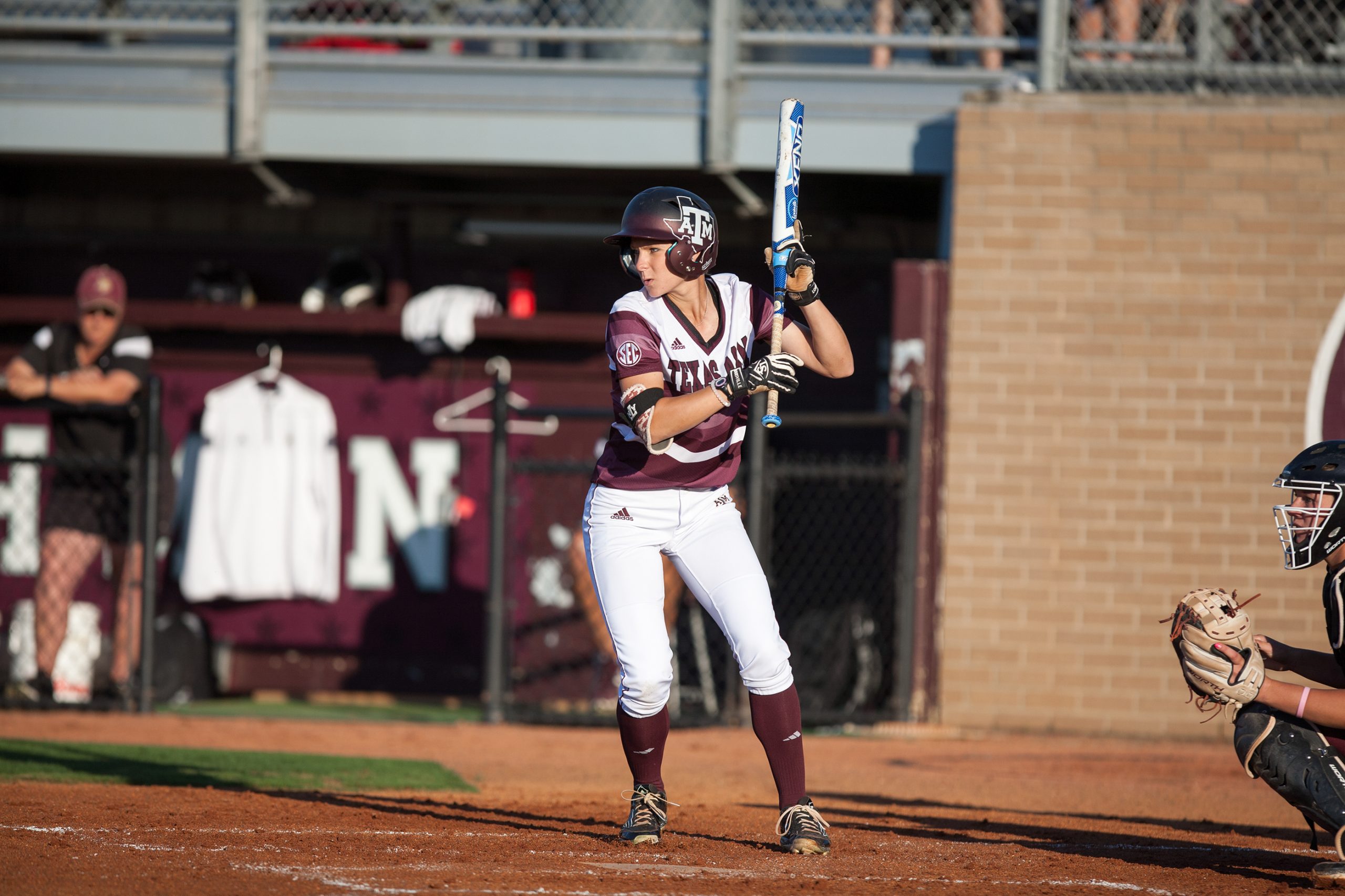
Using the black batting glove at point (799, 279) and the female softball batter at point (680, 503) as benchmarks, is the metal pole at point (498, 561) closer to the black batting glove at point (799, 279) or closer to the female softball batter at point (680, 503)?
the female softball batter at point (680, 503)

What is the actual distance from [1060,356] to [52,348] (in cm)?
637

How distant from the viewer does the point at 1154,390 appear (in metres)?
8.90

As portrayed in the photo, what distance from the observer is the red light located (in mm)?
10789

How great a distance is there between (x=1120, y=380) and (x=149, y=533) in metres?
6.12

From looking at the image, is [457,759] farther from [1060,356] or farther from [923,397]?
[1060,356]

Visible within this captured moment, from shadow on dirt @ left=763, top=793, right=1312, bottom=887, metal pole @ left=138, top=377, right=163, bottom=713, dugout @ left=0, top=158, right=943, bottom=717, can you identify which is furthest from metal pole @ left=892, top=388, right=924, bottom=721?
metal pole @ left=138, top=377, right=163, bottom=713

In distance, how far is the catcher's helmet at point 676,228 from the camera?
4812 mm

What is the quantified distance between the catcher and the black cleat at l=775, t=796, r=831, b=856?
1.29 m

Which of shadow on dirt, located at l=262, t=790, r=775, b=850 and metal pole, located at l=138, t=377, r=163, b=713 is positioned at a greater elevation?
metal pole, located at l=138, t=377, r=163, b=713

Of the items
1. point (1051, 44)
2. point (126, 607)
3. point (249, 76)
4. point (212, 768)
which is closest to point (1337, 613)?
point (212, 768)

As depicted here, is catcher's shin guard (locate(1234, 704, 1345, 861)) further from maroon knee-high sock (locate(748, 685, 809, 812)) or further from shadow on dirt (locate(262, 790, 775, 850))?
shadow on dirt (locate(262, 790, 775, 850))

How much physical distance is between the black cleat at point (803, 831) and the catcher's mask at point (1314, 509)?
1.75 metres

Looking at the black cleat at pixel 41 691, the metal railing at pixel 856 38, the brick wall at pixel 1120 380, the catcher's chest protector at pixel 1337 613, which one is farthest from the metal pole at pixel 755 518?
the catcher's chest protector at pixel 1337 613

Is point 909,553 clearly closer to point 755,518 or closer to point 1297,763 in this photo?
point 755,518
